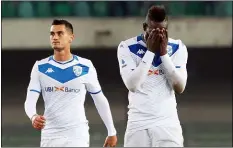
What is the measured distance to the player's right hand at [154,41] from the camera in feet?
12.1

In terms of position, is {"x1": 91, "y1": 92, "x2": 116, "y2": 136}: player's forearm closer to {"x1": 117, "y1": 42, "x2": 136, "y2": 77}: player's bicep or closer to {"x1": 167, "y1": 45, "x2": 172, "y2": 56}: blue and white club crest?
{"x1": 117, "y1": 42, "x2": 136, "y2": 77}: player's bicep

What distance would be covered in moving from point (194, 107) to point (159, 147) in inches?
365

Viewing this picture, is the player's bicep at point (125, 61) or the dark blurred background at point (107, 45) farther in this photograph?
the dark blurred background at point (107, 45)

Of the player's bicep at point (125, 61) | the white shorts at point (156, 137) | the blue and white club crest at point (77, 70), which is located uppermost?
the player's bicep at point (125, 61)

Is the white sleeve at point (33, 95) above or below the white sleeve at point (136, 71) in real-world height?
below

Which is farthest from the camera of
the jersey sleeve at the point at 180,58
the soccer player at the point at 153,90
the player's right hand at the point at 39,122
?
the player's right hand at the point at 39,122

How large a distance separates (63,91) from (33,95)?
0.18 metres

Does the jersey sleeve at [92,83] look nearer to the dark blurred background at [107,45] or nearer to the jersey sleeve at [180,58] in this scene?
the jersey sleeve at [180,58]

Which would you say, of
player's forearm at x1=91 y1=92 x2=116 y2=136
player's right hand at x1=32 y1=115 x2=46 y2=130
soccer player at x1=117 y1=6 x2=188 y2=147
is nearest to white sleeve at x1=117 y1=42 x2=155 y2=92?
soccer player at x1=117 y1=6 x2=188 y2=147

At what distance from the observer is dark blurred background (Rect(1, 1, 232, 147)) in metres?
11.3

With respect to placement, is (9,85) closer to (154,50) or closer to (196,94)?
(196,94)

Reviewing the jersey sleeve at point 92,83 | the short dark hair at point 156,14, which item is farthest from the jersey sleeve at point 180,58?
the jersey sleeve at point 92,83

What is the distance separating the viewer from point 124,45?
3963mm

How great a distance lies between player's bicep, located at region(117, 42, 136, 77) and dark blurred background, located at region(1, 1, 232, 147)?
6.57 meters
